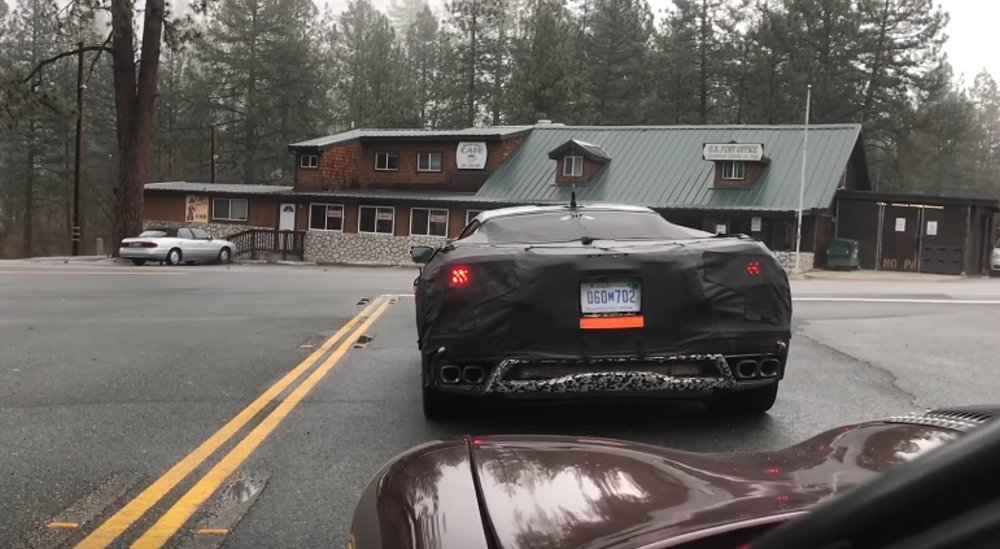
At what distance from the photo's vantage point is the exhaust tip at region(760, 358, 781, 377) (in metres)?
4.98

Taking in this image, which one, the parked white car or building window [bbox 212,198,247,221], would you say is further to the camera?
building window [bbox 212,198,247,221]

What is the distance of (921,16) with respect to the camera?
4997cm

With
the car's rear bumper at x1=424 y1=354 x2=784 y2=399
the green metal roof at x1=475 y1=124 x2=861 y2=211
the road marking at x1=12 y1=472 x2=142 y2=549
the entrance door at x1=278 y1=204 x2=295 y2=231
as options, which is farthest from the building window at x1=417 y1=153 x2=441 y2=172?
the road marking at x1=12 y1=472 x2=142 y2=549

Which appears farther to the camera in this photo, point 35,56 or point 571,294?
point 35,56

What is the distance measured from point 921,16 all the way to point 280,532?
56.0 meters

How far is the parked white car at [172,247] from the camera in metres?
29.7

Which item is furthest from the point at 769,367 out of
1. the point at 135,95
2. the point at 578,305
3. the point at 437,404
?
the point at 135,95

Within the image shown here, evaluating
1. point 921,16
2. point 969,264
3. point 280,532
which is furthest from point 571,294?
point 921,16

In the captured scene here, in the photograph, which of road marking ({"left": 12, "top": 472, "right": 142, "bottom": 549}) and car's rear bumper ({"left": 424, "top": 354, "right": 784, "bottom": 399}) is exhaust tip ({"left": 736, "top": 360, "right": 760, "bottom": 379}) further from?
road marking ({"left": 12, "top": 472, "right": 142, "bottom": 549})

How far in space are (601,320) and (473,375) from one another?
2.67ft

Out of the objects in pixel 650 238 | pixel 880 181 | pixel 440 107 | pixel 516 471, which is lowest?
pixel 516 471

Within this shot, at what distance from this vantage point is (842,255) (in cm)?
3278

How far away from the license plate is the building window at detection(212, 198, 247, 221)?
4094 cm

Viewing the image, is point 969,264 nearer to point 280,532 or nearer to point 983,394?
point 983,394
